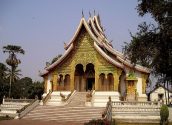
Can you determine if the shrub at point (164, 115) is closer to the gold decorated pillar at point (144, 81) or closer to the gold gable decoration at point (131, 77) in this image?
the gold decorated pillar at point (144, 81)

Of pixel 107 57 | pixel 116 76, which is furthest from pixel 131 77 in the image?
pixel 107 57

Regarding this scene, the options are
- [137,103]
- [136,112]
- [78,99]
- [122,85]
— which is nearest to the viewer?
[136,112]

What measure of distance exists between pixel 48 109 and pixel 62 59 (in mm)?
7516

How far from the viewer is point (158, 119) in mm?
20750

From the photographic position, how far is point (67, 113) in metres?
22.2

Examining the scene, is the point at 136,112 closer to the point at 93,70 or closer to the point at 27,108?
the point at 27,108

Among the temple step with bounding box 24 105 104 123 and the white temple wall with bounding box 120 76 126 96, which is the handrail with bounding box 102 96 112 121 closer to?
the temple step with bounding box 24 105 104 123

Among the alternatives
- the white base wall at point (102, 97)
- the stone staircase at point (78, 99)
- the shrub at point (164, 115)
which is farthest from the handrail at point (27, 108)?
the shrub at point (164, 115)

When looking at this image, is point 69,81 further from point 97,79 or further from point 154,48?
point 154,48

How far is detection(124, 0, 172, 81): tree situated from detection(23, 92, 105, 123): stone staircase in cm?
584

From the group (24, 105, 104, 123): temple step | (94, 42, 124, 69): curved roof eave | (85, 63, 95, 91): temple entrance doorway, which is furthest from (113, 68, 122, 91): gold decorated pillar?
(24, 105, 104, 123): temple step

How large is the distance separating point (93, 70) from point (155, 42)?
15.3m

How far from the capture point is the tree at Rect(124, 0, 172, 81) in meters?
15.0

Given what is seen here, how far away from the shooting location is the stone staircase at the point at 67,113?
20816mm
